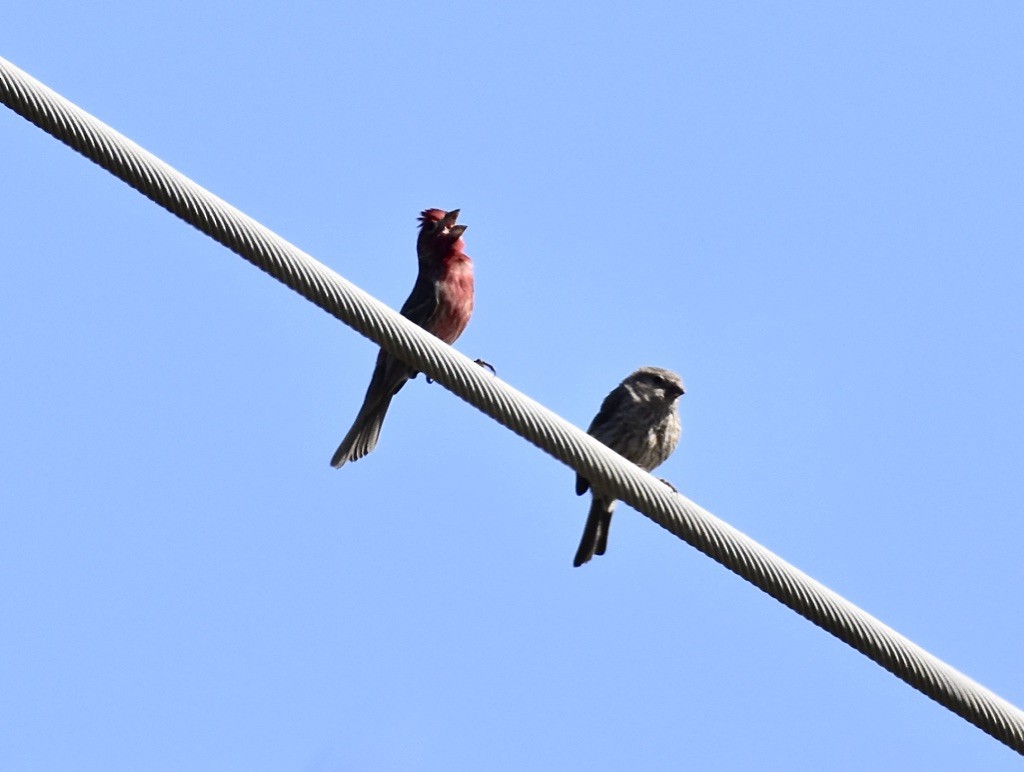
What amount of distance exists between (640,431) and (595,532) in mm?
682

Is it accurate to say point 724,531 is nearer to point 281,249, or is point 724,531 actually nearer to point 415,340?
point 415,340

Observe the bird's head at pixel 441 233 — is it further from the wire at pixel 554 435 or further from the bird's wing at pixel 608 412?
the wire at pixel 554 435

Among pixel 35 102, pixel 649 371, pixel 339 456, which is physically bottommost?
pixel 35 102

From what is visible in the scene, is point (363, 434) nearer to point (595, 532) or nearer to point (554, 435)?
point (595, 532)

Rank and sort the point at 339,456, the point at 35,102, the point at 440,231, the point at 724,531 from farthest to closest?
the point at 440,231 → the point at 339,456 → the point at 724,531 → the point at 35,102

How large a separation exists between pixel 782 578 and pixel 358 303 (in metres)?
1.71

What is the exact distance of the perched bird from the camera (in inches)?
406

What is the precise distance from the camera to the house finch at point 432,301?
10.4 meters

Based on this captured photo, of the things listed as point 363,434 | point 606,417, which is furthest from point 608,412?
point 363,434

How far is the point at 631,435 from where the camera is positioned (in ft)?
34.1

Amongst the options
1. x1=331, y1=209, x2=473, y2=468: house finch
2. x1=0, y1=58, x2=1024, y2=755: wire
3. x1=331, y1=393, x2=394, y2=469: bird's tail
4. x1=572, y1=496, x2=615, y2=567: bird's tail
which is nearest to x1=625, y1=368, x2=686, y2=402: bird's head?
x1=572, y1=496, x2=615, y2=567: bird's tail

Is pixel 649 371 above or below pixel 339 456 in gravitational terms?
above

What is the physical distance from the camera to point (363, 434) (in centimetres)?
1029

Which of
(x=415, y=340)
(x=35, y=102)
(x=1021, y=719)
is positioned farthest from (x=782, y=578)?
(x=35, y=102)
